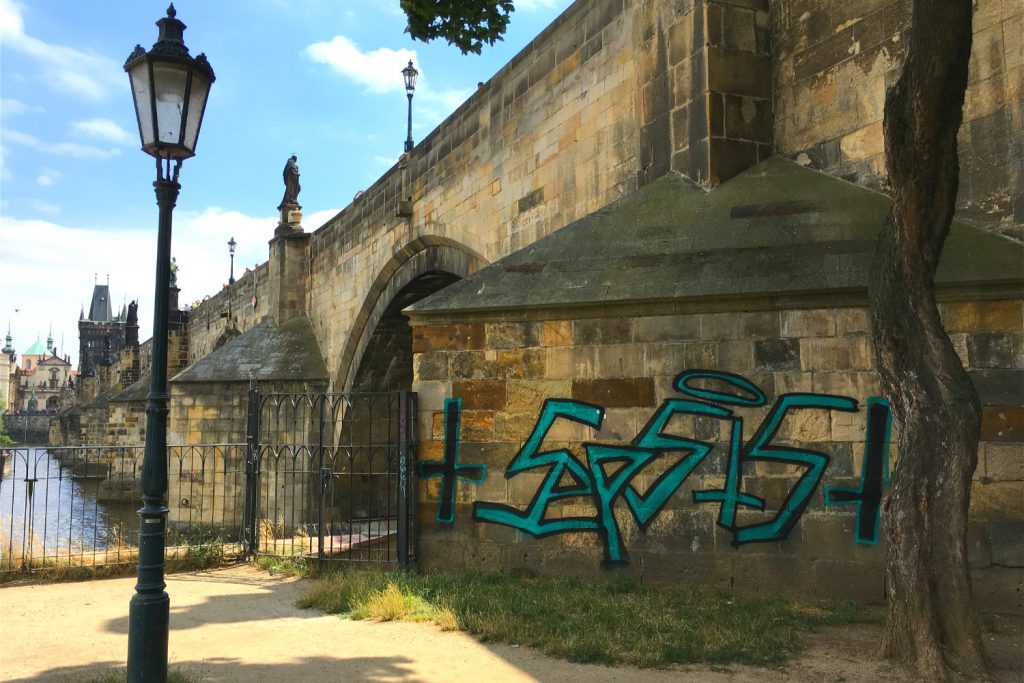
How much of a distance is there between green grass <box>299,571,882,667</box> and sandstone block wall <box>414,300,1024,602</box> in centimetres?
33

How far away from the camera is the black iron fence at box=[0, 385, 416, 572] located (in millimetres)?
7707

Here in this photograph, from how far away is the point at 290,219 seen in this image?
20.9 meters

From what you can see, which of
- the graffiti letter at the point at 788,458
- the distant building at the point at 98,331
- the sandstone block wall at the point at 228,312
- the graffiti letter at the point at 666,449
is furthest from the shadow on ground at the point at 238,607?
the distant building at the point at 98,331

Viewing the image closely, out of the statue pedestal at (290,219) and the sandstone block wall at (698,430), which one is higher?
the statue pedestal at (290,219)

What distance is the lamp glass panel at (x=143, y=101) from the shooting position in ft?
13.8

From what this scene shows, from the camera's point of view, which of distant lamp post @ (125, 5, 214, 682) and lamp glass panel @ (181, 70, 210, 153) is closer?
distant lamp post @ (125, 5, 214, 682)

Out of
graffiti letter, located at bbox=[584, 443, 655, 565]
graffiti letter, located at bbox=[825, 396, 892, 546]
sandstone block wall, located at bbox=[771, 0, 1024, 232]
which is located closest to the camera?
sandstone block wall, located at bbox=[771, 0, 1024, 232]

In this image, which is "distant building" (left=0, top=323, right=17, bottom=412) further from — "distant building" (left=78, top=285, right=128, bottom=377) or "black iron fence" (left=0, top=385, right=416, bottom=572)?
"black iron fence" (left=0, top=385, right=416, bottom=572)

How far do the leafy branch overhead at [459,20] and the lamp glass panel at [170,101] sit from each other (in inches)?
76.1

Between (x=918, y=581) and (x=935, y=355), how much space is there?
1.16m

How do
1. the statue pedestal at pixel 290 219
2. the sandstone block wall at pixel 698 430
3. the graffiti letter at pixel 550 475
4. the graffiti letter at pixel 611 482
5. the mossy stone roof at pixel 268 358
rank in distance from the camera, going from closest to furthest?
the sandstone block wall at pixel 698 430, the graffiti letter at pixel 611 482, the graffiti letter at pixel 550 475, the mossy stone roof at pixel 268 358, the statue pedestal at pixel 290 219

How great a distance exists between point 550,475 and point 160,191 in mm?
3604

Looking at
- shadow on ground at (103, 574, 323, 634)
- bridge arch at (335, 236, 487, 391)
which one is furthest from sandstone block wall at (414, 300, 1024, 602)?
bridge arch at (335, 236, 487, 391)

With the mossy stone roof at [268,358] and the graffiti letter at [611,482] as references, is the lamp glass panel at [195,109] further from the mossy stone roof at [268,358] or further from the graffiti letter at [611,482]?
the mossy stone roof at [268,358]
